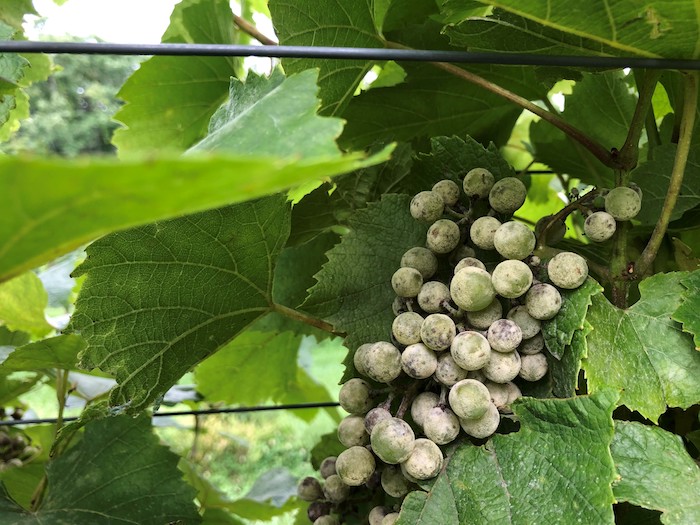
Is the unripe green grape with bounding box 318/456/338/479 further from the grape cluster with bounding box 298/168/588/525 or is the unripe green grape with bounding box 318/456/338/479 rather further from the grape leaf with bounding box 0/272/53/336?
the grape leaf with bounding box 0/272/53/336

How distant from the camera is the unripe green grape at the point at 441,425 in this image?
439mm

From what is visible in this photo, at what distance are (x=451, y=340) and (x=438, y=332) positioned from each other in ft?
0.04

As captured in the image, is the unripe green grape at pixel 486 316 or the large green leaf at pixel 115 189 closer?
the large green leaf at pixel 115 189

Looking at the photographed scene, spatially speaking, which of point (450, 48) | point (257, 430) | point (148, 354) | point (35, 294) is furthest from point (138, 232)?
point (257, 430)

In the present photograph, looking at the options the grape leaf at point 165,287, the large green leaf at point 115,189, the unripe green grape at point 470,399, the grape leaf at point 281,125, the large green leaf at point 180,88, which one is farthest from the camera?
the large green leaf at point 180,88

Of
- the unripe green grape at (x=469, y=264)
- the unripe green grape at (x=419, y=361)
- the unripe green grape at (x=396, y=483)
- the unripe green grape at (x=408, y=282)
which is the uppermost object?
the unripe green grape at (x=469, y=264)

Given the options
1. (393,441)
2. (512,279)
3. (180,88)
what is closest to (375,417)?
(393,441)

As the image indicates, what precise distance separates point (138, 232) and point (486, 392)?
0.97ft

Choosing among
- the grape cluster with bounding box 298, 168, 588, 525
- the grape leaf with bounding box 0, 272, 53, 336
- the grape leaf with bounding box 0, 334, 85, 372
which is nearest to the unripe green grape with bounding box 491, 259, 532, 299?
the grape cluster with bounding box 298, 168, 588, 525

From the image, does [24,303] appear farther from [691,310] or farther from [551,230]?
[691,310]

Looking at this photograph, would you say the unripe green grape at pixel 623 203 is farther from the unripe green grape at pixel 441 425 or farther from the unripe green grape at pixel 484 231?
the unripe green grape at pixel 441 425

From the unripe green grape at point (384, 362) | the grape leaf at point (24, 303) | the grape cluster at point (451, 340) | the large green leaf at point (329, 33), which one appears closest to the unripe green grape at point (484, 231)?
the grape cluster at point (451, 340)

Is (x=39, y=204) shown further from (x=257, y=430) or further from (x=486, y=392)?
(x=257, y=430)

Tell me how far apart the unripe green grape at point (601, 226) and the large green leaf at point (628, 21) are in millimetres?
121
